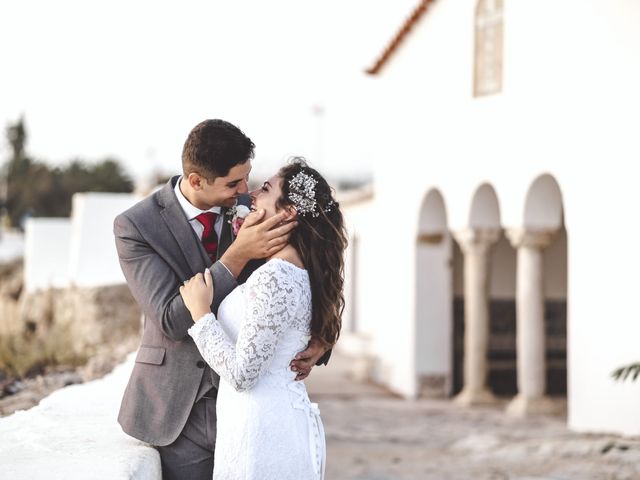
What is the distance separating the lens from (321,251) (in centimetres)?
329

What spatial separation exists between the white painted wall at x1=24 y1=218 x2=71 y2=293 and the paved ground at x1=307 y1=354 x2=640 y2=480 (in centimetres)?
1423

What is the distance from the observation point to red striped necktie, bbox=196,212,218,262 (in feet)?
11.3

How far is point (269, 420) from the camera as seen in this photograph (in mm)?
3148

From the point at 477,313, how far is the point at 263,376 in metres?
9.59

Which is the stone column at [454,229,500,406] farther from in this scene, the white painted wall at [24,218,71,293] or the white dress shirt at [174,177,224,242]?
the white painted wall at [24,218,71,293]

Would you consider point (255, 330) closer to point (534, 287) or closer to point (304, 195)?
point (304, 195)

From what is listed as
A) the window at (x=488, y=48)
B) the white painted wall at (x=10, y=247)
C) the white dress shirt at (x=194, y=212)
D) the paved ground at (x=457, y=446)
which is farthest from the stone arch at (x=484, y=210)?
the white painted wall at (x=10, y=247)

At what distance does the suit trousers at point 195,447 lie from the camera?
3.31 meters

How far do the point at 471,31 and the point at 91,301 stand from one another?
7.37 metres

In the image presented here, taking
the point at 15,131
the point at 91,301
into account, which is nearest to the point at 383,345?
the point at 91,301

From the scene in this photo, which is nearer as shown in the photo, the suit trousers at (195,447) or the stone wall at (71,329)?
the suit trousers at (195,447)

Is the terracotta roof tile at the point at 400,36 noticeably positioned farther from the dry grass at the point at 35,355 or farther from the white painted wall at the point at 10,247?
the white painted wall at the point at 10,247

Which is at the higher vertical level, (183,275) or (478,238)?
(478,238)

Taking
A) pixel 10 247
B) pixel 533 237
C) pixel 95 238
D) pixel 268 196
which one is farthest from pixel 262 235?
pixel 10 247
